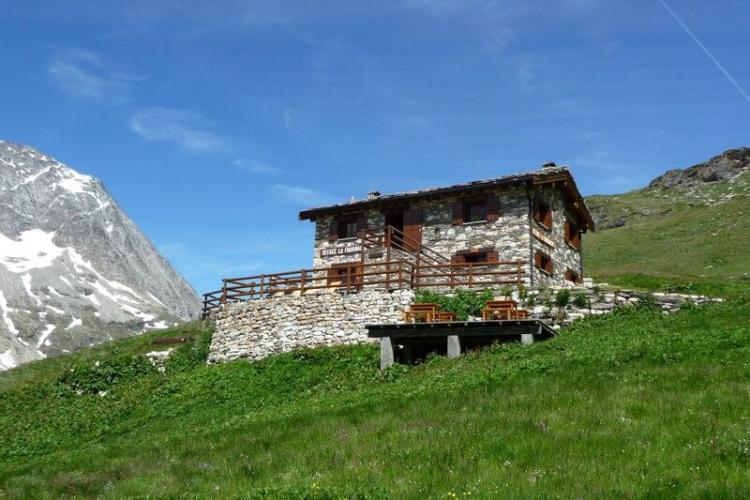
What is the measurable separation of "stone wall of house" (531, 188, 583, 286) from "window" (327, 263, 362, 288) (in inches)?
300

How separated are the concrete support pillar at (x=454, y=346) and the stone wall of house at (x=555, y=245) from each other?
9234mm

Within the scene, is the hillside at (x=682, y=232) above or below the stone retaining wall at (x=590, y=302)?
above

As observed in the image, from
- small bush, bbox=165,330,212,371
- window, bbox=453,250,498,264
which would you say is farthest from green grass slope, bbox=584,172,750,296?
small bush, bbox=165,330,212,371

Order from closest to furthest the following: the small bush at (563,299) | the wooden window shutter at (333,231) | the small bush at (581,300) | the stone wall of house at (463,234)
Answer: the small bush at (581,300) → the small bush at (563,299) → the stone wall of house at (463,234) → the wooden window shutter at (333,231)

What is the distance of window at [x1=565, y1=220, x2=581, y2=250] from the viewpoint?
38250 millimetres

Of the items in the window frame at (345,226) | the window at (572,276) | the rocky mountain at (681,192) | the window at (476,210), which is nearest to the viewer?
the window at (476,210)

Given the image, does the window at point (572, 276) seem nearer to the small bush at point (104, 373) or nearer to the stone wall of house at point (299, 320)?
the stone wall of house at point (299, 320)

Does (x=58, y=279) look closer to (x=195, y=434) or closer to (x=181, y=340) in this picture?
(x=181, y=340)

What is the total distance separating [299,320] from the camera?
3030cm

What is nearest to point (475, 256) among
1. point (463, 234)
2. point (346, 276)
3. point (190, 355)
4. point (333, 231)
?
point (463, 234)

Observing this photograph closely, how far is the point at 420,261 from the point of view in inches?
1318

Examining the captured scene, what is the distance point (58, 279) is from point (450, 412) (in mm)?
188375

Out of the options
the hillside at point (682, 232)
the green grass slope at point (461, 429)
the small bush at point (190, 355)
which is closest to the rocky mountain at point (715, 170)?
the hillside at point (682, 232)

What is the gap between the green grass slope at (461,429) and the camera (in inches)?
388
